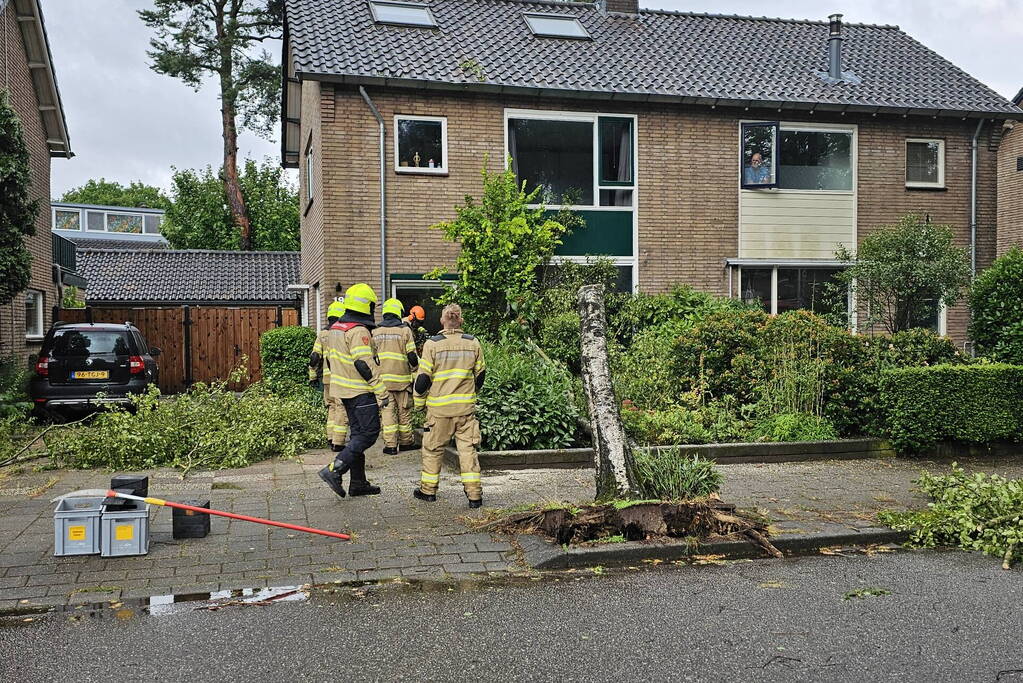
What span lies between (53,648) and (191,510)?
6.58 feet

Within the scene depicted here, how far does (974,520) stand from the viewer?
6.70 m

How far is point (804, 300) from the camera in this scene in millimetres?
17906

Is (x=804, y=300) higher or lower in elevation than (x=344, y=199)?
lower

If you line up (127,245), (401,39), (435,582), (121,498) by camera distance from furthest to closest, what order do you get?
(127,245) < (401,39) < (121,498) < (435,582)

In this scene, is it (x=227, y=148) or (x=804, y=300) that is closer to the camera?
(x=804, y=300)

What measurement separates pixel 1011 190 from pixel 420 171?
12571 mm

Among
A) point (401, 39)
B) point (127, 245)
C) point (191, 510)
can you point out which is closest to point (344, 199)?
point (401, 39)

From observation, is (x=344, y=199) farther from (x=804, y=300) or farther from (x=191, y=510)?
(x=191, y=510)

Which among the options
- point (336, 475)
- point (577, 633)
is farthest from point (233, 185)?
point (577, 633)

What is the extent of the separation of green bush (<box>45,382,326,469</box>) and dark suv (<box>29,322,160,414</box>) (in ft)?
6.94

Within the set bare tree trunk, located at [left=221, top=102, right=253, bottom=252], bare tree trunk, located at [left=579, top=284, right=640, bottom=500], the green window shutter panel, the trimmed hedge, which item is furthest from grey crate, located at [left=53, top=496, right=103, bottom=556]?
bare tree trunk, located at [left=221, top=102, right=253, bottom=252]

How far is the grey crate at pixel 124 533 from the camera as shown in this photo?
6027 mm

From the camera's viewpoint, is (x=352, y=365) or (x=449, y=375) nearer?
(x=449, y=375)

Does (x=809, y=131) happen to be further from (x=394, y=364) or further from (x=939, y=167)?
(x=394, y=364)
